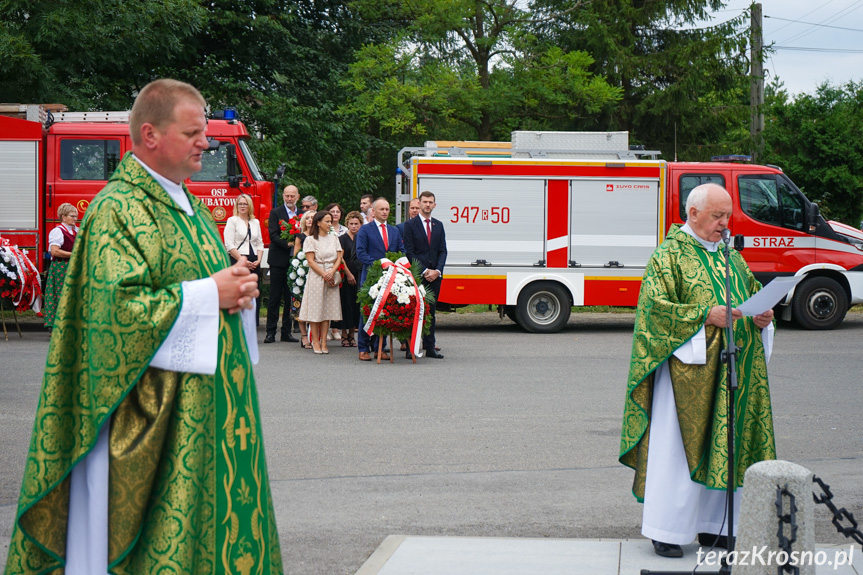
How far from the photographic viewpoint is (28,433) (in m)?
8.16

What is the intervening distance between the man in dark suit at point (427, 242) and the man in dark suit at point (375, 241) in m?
0.32

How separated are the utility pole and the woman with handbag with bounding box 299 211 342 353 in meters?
16.1

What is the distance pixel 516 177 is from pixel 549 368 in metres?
4.85

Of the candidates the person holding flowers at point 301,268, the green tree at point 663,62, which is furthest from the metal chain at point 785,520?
the green tree at point 663,62

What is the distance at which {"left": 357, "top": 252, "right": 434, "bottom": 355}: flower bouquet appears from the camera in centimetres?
1190

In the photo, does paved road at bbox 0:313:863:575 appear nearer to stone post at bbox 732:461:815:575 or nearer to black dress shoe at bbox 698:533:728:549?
black dress shoe at bbox 698:533:728:549

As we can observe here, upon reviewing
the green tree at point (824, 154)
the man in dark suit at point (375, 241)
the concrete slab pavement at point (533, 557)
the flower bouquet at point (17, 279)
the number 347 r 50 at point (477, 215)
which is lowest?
the concrete slab pavement at point (533, 557)

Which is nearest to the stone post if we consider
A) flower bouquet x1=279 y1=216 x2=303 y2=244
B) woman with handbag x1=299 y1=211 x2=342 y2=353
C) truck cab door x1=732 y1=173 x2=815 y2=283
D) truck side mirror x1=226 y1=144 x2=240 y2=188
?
woman with handbag x1=299 y1=211 x2=342 y2=353

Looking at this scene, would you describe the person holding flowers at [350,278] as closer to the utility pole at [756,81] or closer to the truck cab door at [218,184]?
the truck cab door at [218,184]

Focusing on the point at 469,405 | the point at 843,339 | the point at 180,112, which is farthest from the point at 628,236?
the point at 180,112

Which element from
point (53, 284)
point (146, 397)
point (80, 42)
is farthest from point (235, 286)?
point (80, 42)

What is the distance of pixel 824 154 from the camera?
87.5ft

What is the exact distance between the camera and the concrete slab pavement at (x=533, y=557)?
4902 millimetres

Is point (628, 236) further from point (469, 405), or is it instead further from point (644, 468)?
point (644, 468)
